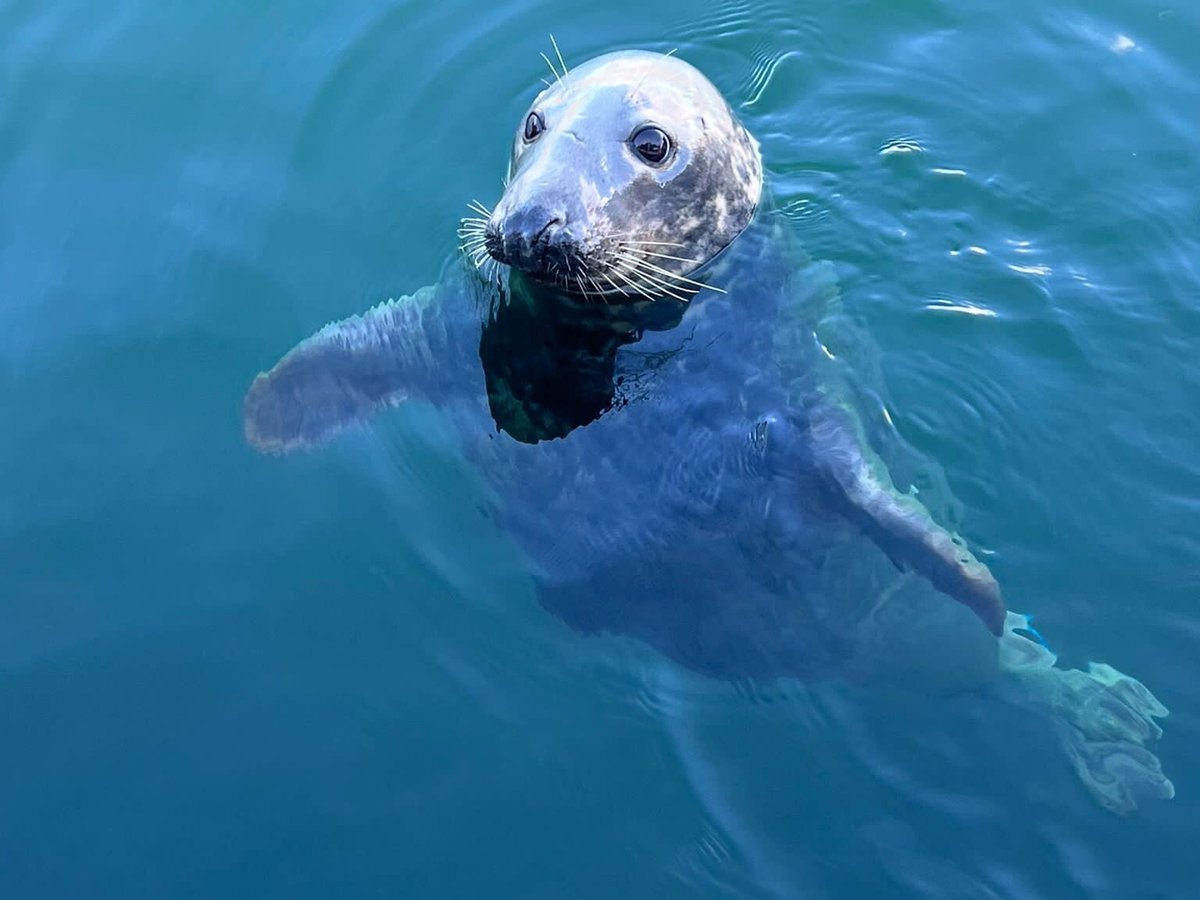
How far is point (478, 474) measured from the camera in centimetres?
528

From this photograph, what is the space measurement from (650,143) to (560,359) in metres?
1.00

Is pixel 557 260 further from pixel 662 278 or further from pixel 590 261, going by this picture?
pixel 662 278

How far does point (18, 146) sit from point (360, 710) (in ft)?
14.8

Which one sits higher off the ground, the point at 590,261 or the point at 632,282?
the point at 590,261

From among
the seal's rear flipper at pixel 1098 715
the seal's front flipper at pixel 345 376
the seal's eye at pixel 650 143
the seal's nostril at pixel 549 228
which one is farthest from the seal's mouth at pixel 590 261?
the seal's rear flipper at pixel 1098 715

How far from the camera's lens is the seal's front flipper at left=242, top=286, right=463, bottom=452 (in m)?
5.52

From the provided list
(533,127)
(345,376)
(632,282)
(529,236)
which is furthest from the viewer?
(345,376)

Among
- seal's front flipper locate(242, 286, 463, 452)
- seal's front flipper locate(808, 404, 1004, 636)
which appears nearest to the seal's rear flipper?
seal's front flipper locate(808, 404, 1004, 636)

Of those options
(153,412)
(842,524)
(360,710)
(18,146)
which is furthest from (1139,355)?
(18,146)

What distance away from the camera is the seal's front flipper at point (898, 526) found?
4562 mm

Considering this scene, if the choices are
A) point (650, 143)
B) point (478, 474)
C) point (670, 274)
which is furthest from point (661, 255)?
point (478, 474)

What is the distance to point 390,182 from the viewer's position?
270 inches

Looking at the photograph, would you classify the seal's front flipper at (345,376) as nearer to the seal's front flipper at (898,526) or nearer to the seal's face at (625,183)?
the seal's face at (625,183)

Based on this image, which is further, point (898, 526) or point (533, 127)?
point (533, 127)
